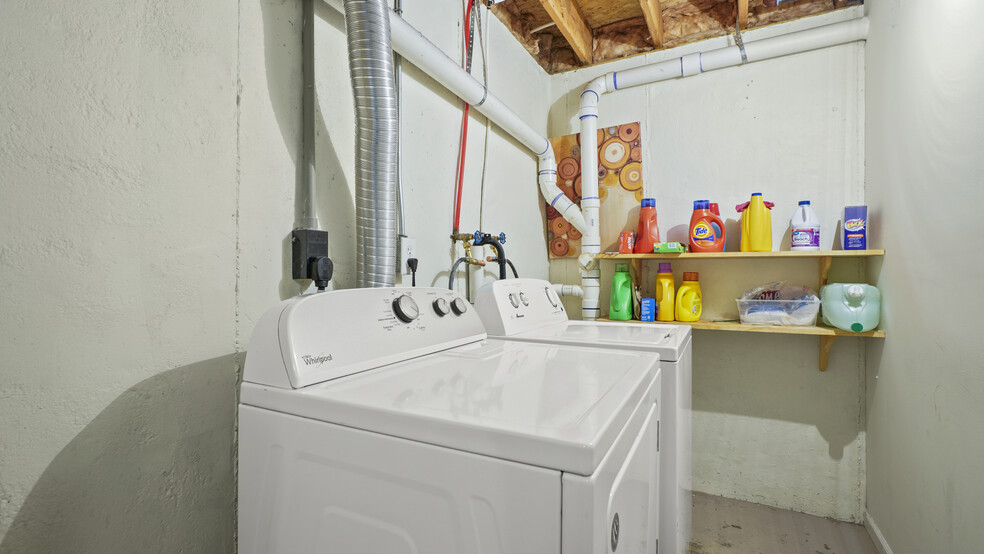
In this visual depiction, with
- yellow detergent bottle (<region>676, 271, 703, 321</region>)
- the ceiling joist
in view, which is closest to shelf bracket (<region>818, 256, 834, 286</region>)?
yellow detergent bottle (<region>676, 271, 703, 321</region>)

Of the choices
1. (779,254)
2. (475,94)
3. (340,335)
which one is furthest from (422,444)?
(779,254)

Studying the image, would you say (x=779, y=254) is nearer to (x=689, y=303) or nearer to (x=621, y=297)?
(x=689, y=303)

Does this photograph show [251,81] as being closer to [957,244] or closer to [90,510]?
[90,510]

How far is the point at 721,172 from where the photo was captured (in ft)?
7.61

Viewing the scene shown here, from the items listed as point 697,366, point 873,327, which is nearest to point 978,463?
point 873,327

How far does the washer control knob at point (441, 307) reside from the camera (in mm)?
1083

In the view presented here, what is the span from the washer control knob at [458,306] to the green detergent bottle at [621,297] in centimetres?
136

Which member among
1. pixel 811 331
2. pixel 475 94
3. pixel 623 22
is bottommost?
pixel 811 331

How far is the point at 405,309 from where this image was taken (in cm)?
95

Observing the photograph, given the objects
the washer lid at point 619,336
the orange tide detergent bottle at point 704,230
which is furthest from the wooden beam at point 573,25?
the washer lid at point 619,336

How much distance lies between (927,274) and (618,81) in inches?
66.7

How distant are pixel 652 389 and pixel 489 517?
518 mm

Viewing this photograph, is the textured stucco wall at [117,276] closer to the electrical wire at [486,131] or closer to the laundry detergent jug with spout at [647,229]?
the electrical wire at [486,131]

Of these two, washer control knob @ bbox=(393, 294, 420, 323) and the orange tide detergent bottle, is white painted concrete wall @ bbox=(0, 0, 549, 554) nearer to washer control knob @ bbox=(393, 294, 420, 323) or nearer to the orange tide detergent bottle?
washer control knob @ bbox=(393, 294, 420, 323)
